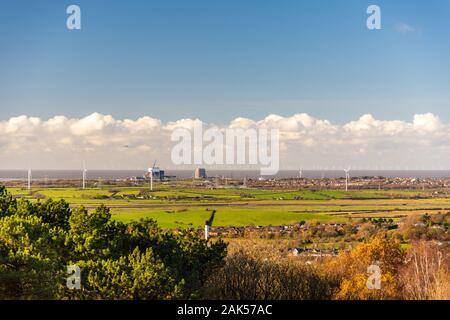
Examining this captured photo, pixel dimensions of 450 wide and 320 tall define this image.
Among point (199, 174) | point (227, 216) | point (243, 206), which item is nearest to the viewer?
point (227, 216)

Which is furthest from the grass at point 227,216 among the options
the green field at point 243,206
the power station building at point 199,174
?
the power station building at point 199,174

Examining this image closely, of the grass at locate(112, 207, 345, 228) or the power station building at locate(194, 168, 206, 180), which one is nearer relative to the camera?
the grass at locate(112, 207, 345, 228)
